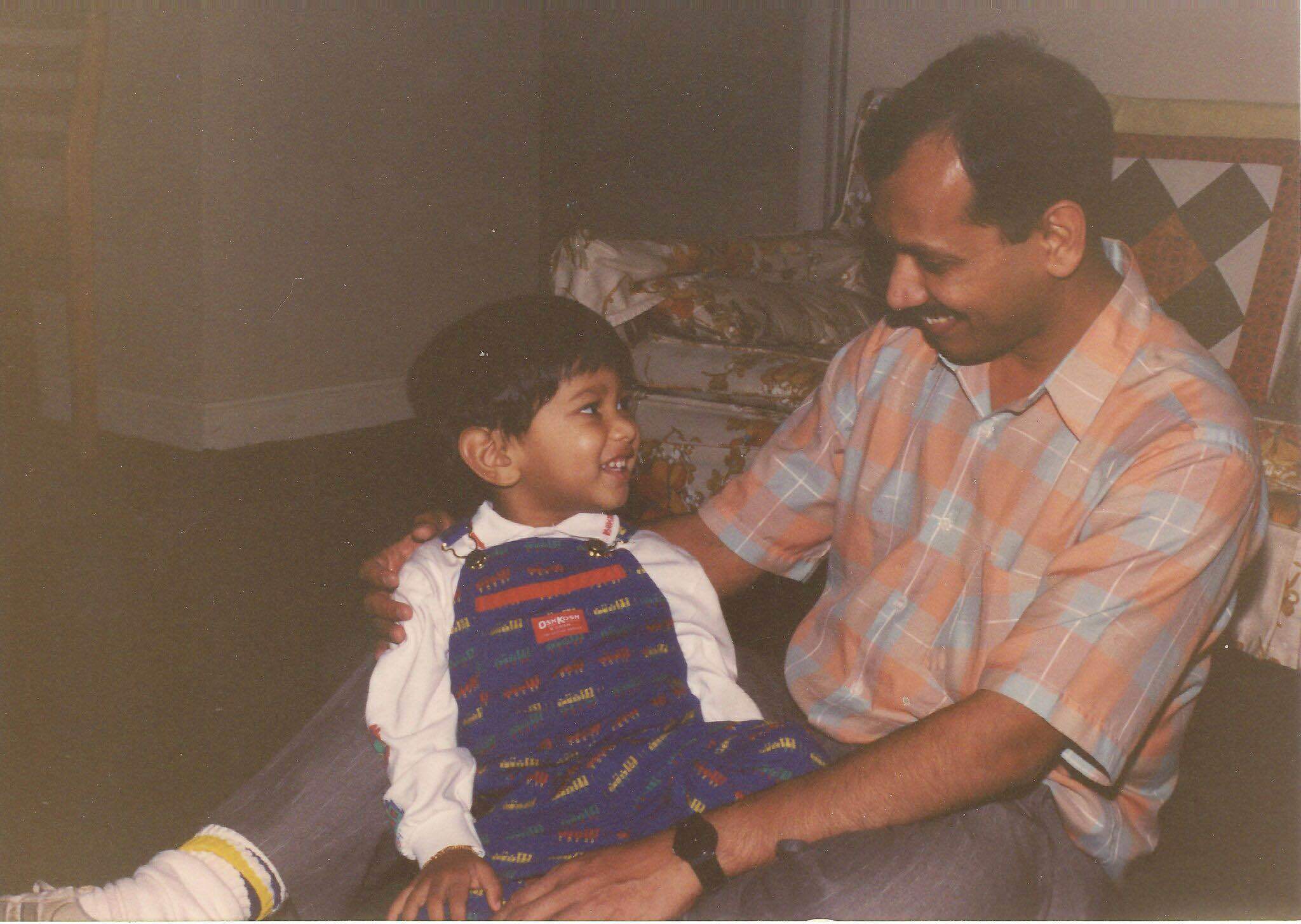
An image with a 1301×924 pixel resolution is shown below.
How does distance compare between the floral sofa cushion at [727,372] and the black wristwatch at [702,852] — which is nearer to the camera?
the black wristwatch at [702,852]

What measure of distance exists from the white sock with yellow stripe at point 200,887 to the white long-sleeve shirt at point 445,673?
161 millimetres

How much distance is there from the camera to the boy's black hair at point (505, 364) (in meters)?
1.31

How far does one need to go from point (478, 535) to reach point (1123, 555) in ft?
2.23

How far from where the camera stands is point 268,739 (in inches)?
80.4

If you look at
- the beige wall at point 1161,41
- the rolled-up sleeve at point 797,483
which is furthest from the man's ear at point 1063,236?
the beige wall at point 1161,41

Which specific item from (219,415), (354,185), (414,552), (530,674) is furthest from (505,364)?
(354,185)

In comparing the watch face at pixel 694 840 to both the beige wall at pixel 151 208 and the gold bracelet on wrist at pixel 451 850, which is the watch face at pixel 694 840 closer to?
the gold bracelet on wrist at pixel 451 850

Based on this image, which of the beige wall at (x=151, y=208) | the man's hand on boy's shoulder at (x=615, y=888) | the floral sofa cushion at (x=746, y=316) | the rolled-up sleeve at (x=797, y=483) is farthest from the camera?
the beige wall at (x=151, y=208)

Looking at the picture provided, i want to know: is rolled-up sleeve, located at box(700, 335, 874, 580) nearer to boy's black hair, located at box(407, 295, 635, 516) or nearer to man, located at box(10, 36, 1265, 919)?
man, located at box(10, 36, 1265, 919)

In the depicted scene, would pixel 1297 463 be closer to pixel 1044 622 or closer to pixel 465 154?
pixel 1044 622

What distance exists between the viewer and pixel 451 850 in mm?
1100

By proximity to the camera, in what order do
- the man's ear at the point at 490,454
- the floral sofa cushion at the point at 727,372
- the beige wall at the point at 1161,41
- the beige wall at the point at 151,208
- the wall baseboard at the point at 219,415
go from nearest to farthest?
1. the man's ear at the point at 490,454
2. the floral sofa cushion at the point at 727,372
3. the beige wall at the point at 1161,41
4. the beige wall at the point at 151,208
5. the wall baseboard at the point at 219,415

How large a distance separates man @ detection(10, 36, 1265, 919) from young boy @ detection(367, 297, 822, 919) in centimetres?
8

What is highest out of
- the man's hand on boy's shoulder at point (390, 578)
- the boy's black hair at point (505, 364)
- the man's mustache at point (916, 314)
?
the man's mustache at point (916, 314)
